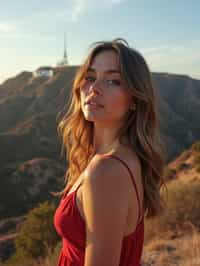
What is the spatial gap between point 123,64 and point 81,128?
0.73 m

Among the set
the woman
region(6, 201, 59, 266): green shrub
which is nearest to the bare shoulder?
the woman

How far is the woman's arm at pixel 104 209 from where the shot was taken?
4.34 ft

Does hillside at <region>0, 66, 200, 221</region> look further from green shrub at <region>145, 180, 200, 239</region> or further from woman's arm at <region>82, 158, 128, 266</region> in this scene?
woman's arm at <region>82, 158, 128, 266</region>

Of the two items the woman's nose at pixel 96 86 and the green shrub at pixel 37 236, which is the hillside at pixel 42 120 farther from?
the woman's nose at pixel 96 86

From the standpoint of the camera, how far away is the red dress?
1.50m

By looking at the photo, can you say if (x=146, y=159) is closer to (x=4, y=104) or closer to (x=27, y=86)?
(x=4, y=104)

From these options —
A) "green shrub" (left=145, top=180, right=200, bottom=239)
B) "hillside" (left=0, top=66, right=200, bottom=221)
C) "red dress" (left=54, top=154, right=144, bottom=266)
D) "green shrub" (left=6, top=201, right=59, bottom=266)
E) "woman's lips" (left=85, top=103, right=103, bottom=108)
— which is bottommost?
"hillside" (left=0, top=66, right=200, bottom=221)

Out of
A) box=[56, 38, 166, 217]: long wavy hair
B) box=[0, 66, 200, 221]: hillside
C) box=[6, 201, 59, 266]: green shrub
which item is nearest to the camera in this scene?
box=[56, 38, 166, 217]: long wavy hair

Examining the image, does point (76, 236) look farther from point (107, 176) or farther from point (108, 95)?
point (108, 95)

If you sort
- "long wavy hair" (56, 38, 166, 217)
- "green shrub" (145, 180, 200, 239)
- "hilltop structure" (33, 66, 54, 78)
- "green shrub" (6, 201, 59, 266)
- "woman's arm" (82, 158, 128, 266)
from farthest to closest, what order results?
"hilltop structure" (33, 66, 54, 78) < "green shrub" (6, 201, 59, 266) < "green shrub" (145, 180, 200, 239) < "long wavy hair" (56, 38, 166, 217) < "woman's arm" (82, 158, 128, 266)

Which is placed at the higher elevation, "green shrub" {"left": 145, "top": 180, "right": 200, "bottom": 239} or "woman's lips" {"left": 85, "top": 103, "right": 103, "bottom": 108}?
"woman's lips" {"left": 85, "top": 103, "right": 103, "bottom": 108}

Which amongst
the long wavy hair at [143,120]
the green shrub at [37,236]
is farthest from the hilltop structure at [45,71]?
the long wavy hair at [143,120]

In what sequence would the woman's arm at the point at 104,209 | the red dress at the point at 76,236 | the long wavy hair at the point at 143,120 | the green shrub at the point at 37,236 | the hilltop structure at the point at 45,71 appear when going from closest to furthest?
the woman's arm at the point at 104,209, the red dress at the point at 76,236, the long wavy hair at the point at 143,120, the green shrub at the point at 37,236, the hilltop structure at the point at 45,71

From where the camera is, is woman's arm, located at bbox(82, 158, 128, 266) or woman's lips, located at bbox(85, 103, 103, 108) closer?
woman's arm, located at bbox(82, 158, 128, 266)
